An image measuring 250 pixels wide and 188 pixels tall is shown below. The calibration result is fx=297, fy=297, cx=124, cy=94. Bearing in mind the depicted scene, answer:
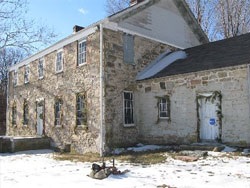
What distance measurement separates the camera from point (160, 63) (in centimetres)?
1539

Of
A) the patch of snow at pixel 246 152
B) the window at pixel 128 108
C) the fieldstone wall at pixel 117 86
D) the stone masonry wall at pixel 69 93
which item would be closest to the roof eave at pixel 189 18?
the fieldstone wall at pixel 117 86

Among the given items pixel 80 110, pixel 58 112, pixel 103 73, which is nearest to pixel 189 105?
pixel 103 73

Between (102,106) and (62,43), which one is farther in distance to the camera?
(62,43)

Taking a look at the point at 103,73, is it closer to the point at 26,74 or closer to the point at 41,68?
the point at 41,68

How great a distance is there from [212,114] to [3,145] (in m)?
10.9

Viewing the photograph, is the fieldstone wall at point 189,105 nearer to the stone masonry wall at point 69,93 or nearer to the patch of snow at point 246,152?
the patch of snow at point 246,152

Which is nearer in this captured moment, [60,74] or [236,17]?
[60,74]

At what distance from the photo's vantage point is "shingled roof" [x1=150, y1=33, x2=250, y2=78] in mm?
12213

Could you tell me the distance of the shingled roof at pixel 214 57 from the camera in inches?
481

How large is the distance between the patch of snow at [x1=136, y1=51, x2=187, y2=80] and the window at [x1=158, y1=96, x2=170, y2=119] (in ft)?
4.65

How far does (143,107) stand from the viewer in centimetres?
1453

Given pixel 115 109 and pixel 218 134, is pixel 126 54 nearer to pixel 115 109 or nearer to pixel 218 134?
pixel 115 109

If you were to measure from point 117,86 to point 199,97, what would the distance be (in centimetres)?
375

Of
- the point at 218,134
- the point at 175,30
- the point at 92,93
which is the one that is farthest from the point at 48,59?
the point at 218,134
